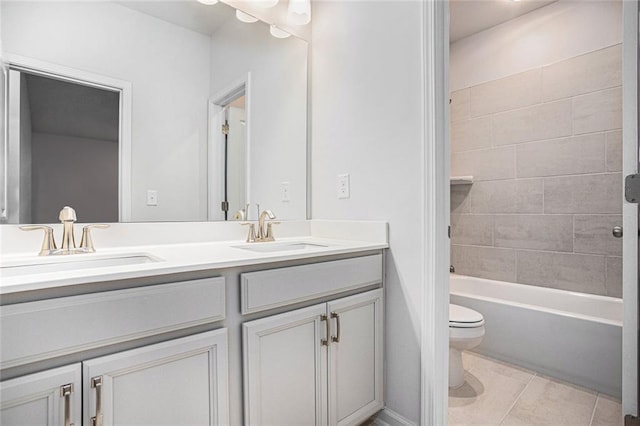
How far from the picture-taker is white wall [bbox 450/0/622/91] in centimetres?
A: 217

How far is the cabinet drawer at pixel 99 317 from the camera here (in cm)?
70

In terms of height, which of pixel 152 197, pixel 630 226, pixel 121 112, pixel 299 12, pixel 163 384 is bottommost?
pixel 163 384

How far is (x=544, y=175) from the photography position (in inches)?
95.0

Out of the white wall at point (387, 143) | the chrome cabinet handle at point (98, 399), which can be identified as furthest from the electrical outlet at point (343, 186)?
the chrome cabinet handle at point (98, 399)

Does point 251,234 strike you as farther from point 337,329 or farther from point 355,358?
point 355,358

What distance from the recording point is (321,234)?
6.08 feet

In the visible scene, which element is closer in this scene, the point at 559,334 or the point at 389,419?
the point at 389,419

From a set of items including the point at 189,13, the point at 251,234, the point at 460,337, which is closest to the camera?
the point at 189,13

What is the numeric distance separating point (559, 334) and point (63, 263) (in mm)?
2433

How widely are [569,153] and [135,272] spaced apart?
8.79ft

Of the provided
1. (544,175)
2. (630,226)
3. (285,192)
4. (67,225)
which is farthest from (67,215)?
(544,175)

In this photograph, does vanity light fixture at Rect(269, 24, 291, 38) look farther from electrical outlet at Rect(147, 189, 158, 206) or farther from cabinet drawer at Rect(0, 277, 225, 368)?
cabinet drawer at Rect(0, 277, 225, 368)

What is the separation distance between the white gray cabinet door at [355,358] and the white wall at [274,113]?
0.69 meters

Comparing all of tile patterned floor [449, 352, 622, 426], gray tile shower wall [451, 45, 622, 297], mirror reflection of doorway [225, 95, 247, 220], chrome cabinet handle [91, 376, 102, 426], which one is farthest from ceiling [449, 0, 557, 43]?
chrome cabinet handle [91, 376, 102, 426]
